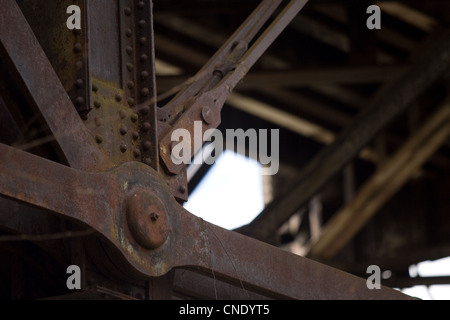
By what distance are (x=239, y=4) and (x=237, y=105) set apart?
534 cm

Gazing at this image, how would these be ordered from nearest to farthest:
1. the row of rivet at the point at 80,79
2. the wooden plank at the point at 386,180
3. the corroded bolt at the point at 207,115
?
the row of rivet at the point at 80,79
the corroded bolt at the point at 207,115
the wooden plank at the point at 386,180

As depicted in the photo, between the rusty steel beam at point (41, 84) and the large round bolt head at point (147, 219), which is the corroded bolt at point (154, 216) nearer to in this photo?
the large round bolt head at point (147, 219)

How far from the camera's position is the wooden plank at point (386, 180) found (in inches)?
520

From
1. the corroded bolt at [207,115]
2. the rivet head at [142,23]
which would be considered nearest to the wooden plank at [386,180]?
the corroded bolt at [207,115]

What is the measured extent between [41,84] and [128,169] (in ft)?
1.82

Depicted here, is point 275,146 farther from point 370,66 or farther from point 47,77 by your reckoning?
point 47,77

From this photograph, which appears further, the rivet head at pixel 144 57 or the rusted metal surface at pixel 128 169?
the rivet head at pixel 144 57

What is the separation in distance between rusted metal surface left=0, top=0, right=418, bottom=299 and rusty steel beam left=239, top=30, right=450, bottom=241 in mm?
3856

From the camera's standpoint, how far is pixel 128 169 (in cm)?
525

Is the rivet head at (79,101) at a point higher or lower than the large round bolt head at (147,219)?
higher

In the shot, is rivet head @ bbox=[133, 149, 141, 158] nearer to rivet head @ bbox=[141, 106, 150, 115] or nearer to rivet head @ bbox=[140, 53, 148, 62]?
rivet head @ bbox=[141, 106, 150, 115]

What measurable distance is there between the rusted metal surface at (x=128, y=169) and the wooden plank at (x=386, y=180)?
7.12 metres

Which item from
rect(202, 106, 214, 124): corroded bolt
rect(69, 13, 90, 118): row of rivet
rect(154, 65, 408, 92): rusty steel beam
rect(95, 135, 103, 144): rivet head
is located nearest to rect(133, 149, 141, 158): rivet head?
rect(95, 135, 103, 144): rivet head

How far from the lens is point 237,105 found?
50.2 feet
